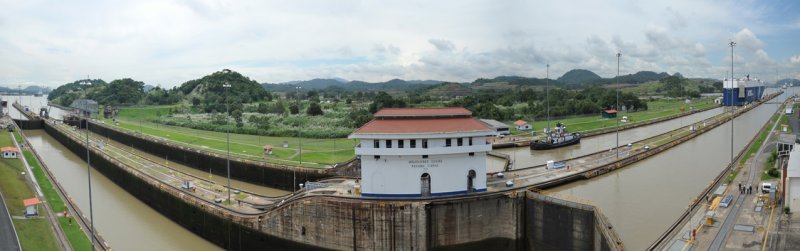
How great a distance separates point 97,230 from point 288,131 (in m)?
43.2

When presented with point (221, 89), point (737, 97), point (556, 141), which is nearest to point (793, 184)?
point (556, 141)

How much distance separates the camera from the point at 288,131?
3140 inches

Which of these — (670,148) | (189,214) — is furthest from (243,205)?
(670,148)

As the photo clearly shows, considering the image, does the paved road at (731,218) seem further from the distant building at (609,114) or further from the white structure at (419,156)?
the distant building at (609,114)

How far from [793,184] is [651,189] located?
12824 millimetres

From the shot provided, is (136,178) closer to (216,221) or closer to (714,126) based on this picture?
(216,221)

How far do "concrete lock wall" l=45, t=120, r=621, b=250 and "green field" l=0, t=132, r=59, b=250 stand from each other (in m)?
10.6

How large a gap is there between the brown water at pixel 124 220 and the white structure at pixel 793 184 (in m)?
35.4

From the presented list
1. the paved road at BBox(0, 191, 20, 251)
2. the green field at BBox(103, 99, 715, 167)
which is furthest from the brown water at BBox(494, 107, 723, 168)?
the paved road at BBox(0, 191, 20, 251)

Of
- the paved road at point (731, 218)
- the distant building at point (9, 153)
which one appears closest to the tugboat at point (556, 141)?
the paved road at point (731, 218)

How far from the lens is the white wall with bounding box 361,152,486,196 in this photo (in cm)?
2912

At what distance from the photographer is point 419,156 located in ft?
95.3

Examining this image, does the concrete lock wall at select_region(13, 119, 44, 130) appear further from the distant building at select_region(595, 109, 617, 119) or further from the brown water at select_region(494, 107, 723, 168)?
the distant building at select_region(595, 109, 617, 119)

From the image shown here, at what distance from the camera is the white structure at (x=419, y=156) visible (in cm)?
2870
